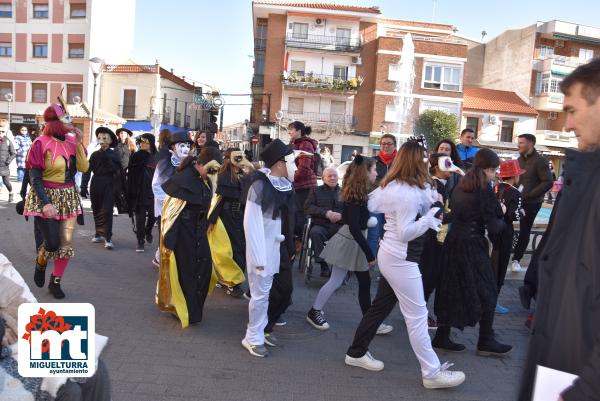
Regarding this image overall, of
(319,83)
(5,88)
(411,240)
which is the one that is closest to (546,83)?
(319,83)

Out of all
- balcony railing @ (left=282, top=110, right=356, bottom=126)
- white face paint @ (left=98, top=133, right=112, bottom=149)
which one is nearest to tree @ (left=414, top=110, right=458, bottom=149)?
balcony railing @ (left=282, top=110, right=356, bottom=126)

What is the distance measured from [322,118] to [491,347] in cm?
3534

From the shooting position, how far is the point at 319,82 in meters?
38.2

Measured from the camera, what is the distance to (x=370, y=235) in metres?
7.21

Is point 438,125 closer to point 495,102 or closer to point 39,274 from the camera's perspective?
point 495,102

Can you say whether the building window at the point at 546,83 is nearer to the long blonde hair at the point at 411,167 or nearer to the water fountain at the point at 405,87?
the water fountain at the point at 405,87

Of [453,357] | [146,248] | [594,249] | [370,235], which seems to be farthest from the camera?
[146,248]

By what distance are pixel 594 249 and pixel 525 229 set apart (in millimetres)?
6421

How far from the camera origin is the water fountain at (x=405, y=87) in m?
38.1

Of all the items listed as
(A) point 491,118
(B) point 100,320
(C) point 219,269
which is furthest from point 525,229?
(A) point 491,118

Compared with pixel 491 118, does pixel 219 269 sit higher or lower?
lower

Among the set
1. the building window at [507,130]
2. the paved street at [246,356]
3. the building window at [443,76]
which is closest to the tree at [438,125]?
the building window at [443,76]

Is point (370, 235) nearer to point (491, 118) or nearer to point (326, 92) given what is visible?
point (326, 92)

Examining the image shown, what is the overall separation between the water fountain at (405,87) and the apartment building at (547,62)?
11556 millimetres
